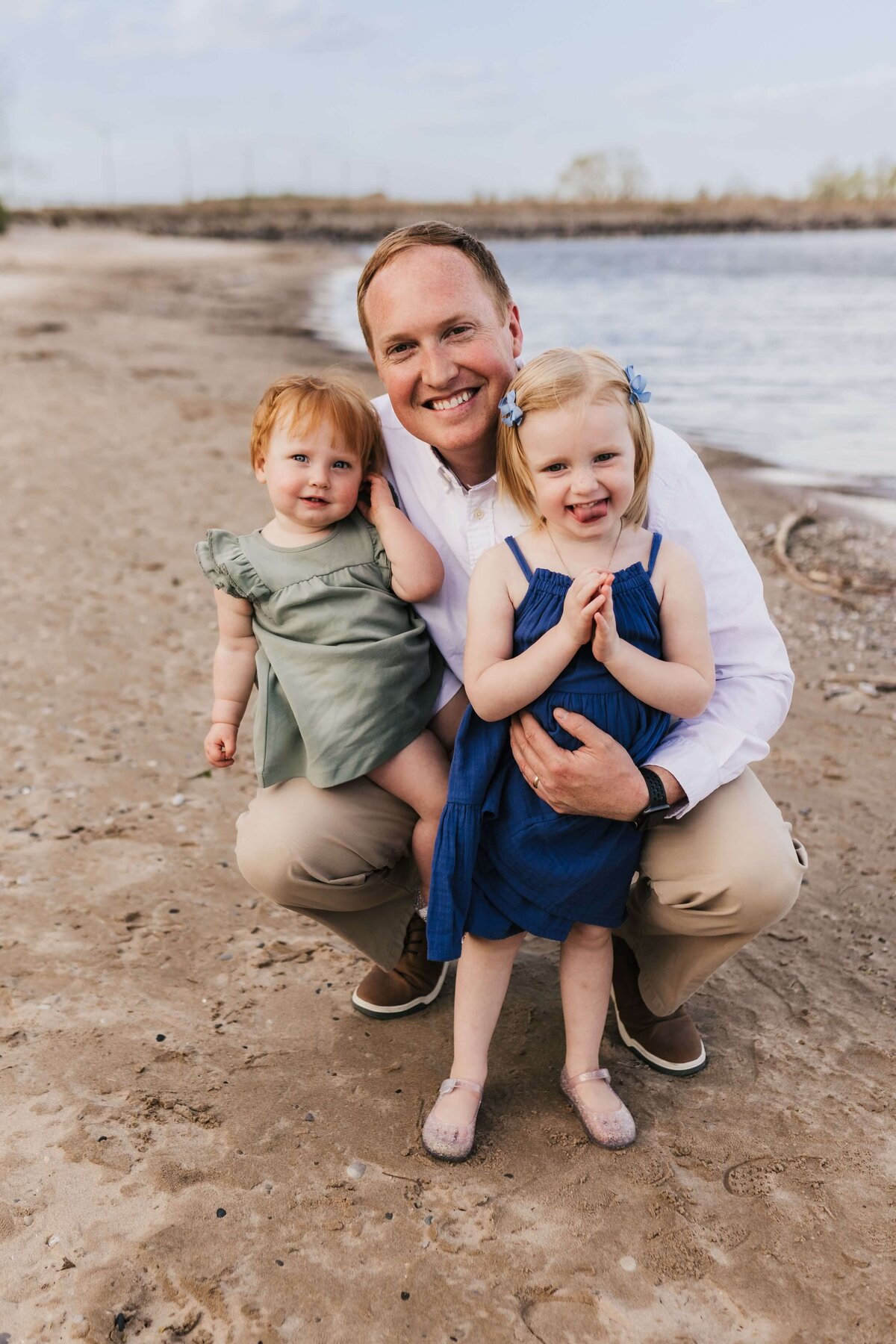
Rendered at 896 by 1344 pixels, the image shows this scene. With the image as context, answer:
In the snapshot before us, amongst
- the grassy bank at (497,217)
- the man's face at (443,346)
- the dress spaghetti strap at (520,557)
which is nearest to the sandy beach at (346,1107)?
the dress spaghetti strap at (520,557)

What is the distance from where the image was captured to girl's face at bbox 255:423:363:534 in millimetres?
2455

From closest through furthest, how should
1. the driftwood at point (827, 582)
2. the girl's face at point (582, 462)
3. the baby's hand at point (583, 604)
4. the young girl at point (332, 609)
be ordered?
1. the baby's hand at point (583, 604)
2. the girl's face at point (582, 462)
3. the young girl at point (332, 609)
4. the driftwood at point (827, 582)

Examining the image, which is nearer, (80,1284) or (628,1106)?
(80,1284)

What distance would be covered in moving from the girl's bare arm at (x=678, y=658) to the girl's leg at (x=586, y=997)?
1.69 feet

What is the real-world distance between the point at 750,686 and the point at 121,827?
6.99 ft

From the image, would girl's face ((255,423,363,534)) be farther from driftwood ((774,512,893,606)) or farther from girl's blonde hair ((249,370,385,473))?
driftwood ((774,512,893,606))

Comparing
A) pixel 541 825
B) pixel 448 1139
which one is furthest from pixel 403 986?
pixel 541 825

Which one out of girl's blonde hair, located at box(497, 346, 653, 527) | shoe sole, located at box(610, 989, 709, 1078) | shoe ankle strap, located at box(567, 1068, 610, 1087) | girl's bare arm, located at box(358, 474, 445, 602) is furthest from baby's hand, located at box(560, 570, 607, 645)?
shoe sole, located at box(610, 989, 709, 1078)

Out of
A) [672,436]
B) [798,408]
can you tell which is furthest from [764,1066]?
[798,408]

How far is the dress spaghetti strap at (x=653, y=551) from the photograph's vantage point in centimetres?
222

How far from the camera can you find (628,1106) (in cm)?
240

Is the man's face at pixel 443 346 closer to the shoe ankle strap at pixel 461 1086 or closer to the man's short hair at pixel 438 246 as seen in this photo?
the man's short hair at pixel 438 246

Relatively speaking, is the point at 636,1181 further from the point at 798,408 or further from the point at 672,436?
the point at 798,408

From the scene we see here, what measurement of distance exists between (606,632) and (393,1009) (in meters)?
1.19
